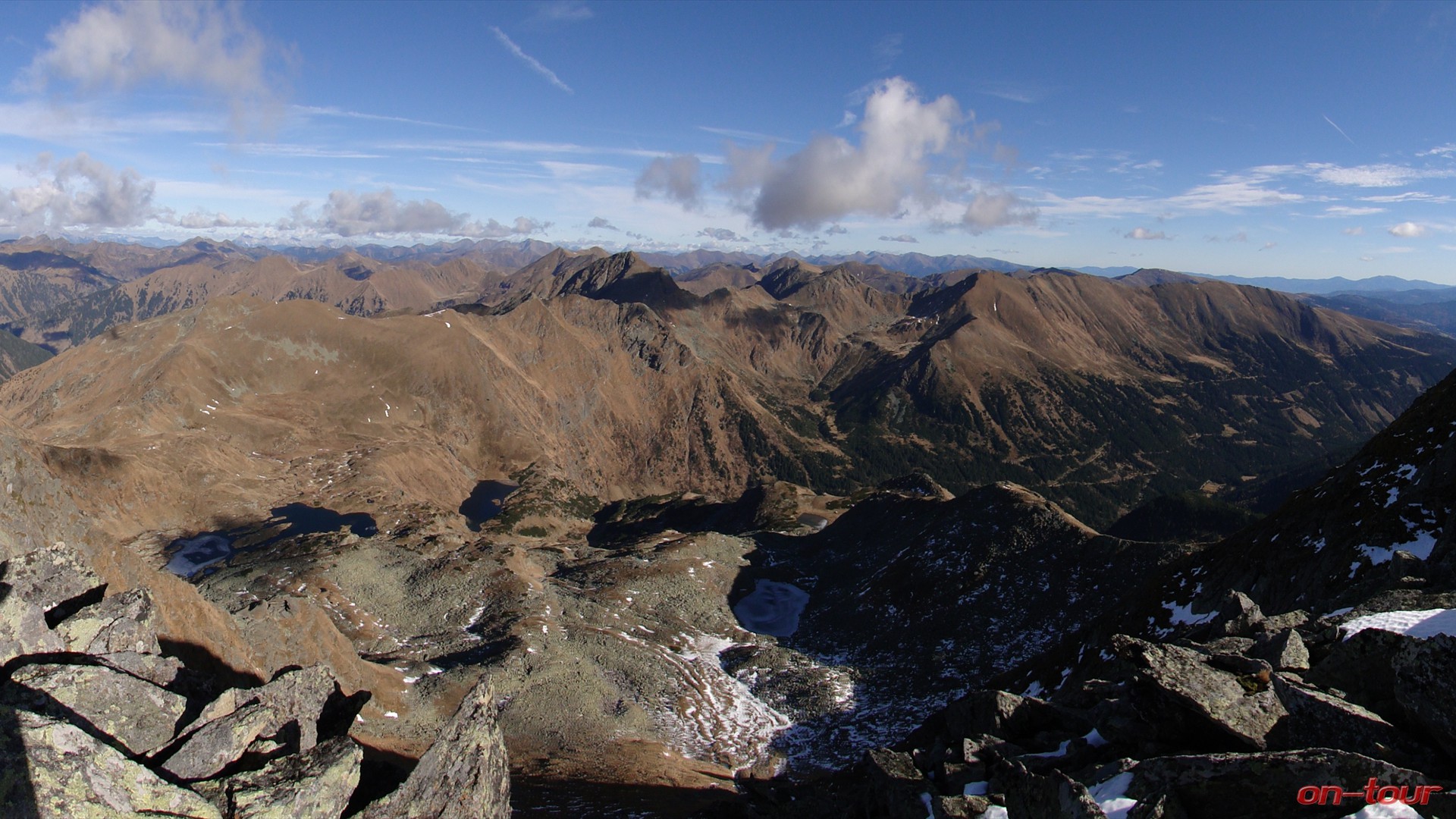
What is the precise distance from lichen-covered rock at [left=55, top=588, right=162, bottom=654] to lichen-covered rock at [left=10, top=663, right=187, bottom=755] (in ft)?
7.27

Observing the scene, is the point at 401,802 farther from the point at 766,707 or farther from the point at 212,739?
the point at 766,707

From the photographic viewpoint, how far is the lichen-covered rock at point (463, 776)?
19656 mm

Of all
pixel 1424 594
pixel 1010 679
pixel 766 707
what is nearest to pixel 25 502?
pixel 1424 594

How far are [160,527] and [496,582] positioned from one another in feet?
412

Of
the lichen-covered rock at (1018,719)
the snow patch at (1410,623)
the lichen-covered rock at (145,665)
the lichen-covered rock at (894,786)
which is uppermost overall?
the snow patch at (1410,623)

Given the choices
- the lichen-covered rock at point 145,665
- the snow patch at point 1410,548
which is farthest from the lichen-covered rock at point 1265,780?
the snow patch at point 1410,548

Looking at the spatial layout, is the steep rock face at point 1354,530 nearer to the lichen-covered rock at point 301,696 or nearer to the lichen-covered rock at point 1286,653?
the lichen-covered rock at point 1286,653

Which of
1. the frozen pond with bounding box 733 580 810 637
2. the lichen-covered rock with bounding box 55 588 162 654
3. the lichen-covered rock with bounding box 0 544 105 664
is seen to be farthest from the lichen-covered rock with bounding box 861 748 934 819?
the frozen pond with bounding box 733 580 810 637

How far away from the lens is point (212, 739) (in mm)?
17938

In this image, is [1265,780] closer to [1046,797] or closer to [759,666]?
[1046,797]

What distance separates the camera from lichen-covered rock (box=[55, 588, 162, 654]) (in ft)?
63.6

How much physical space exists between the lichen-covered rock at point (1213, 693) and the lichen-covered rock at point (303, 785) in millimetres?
23361

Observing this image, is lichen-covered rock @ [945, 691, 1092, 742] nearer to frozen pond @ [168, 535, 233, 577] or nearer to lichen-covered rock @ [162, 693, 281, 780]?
lichen-covered rock @ [162, 693, 281, 780]

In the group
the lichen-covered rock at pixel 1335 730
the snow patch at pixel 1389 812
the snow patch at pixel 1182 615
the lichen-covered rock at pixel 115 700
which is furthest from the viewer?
the snow patch at pixel 1182 615
